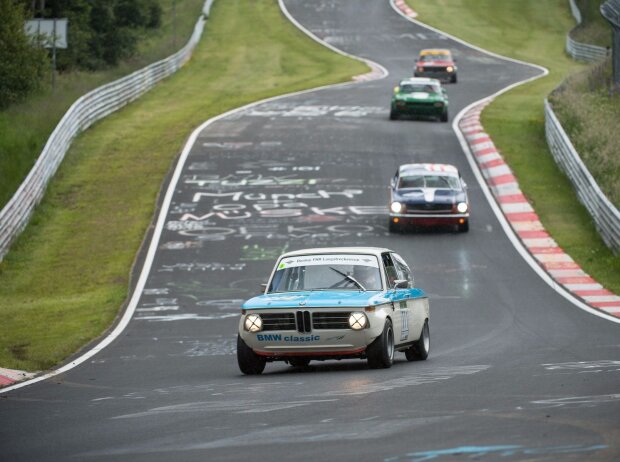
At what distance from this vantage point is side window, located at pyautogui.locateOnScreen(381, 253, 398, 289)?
15.7 m

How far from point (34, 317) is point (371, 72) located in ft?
136

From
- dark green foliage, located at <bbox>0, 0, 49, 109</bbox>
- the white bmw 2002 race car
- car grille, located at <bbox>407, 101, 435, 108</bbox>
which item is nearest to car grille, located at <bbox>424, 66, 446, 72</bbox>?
car grille, located at <bbox>407, 101, 435, 108</bbox>

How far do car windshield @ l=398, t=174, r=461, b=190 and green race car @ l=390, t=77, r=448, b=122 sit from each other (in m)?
14.8

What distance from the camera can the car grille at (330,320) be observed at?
14531 millimetres

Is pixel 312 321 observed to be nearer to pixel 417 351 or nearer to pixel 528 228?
pixel 417 351

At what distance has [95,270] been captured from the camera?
27.3m

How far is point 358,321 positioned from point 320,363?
2.39 m

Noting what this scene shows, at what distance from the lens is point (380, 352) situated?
47.9 ft

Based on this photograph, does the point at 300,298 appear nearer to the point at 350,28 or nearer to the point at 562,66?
the point at 562,66

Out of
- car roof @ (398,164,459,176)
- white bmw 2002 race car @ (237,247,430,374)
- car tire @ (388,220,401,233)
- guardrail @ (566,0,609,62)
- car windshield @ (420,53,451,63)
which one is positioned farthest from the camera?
guardrail @ (566,0,609,62)

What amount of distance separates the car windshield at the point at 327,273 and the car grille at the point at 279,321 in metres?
0.85

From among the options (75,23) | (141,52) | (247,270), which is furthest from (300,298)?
(141,52)

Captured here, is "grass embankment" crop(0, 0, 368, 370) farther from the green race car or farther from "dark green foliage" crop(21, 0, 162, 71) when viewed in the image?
the green race car

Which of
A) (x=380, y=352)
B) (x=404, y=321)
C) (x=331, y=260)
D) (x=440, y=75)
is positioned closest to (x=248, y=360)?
(x=380, y=352)
